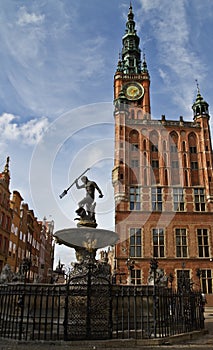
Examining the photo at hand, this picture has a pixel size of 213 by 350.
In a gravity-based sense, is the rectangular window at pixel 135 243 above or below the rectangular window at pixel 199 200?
below

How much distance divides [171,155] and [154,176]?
10.4ft

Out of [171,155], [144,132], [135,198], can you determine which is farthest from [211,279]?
[144,132]

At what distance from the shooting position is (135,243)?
3019 cm

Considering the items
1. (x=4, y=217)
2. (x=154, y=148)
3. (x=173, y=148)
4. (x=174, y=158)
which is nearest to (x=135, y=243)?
(x=174, y=158)

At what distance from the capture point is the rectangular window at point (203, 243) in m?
30.3

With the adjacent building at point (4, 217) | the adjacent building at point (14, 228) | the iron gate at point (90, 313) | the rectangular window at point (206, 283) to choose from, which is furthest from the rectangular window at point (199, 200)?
the iron gate at point (90, 313)

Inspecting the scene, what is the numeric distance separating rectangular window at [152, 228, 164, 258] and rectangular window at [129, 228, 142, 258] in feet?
4.66

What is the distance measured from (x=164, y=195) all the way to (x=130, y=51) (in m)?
24.8

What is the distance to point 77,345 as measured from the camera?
23.7 feet

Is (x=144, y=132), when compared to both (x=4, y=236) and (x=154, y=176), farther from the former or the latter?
(x=4, y=236)

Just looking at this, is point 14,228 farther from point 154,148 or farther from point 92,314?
point 92,314

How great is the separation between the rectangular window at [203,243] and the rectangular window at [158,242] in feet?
12.1

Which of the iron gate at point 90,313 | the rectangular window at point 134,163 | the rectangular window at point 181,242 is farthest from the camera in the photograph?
the rectangular window at point 134,163

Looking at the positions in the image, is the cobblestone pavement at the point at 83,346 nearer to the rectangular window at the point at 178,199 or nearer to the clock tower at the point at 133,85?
the rectangular window at the point at 178,199
